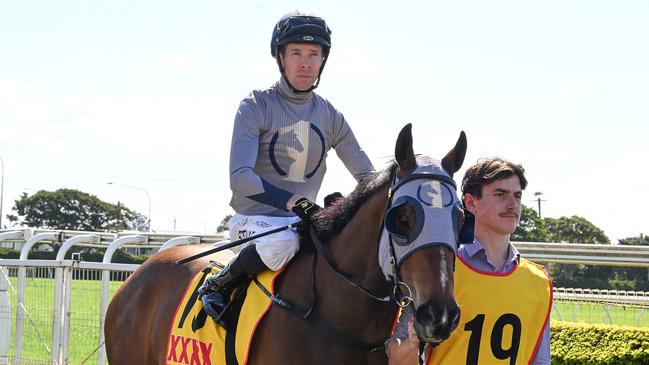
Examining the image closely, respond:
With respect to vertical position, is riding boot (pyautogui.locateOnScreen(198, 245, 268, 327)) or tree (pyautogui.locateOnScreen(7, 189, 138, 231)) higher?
riding boot (pyautogui.locateOnScreen(198, 245, 268, 327))

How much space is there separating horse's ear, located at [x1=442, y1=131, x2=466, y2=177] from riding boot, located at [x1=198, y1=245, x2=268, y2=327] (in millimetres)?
1069

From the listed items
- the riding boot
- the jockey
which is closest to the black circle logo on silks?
the jockey

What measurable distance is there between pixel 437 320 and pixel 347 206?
89cm

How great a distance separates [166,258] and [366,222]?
6.97ft

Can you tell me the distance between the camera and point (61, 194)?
73.4 m

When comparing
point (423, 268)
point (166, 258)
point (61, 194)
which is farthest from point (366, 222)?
point (61, 194)

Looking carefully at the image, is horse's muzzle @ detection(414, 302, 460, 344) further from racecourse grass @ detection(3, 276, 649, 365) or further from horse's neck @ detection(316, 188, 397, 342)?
racecourse grass @ detection(3, 276, 649, 365)

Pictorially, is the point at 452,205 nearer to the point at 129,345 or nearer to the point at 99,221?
the point at 129,345

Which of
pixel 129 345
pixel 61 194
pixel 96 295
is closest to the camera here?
pixel 129 345

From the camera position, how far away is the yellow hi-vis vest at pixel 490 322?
3.17 meters

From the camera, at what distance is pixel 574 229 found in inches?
2397

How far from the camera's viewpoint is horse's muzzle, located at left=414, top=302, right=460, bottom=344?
2777 mm

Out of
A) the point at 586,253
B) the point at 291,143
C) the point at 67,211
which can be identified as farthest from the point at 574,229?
the point at 291,143

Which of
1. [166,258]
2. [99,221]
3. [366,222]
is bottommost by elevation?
[99,221]
